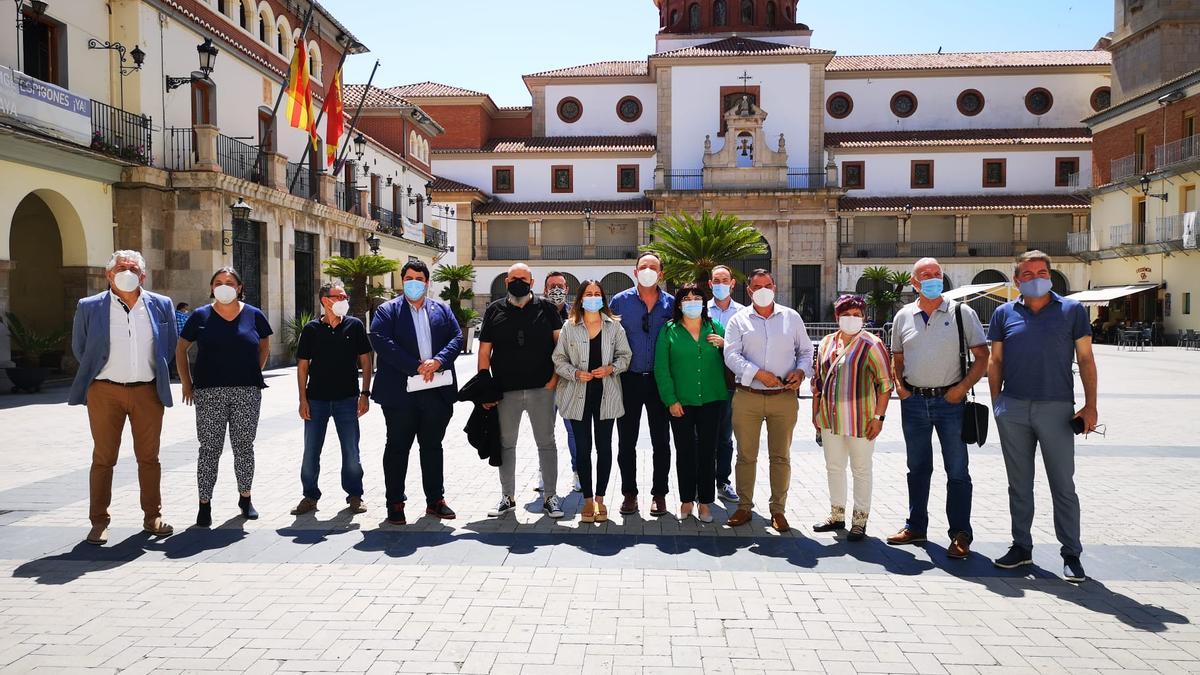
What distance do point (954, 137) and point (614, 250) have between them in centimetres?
1995

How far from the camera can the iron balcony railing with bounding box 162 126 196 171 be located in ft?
61.2

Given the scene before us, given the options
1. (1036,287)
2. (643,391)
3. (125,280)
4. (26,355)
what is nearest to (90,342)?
(125,280)

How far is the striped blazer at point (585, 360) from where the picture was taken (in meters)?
6.20

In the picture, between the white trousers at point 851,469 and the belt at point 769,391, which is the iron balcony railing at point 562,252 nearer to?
the belt at point 769,391

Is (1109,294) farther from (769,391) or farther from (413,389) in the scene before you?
(413,389)

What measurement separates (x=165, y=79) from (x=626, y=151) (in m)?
31.5

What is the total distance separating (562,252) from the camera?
47.2m

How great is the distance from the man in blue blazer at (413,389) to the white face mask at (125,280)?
162cm

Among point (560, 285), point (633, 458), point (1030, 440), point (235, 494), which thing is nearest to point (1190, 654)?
point (1030, 440)

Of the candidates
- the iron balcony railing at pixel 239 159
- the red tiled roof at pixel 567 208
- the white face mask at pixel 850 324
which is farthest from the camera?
the red tiled roof at pixel 567 208

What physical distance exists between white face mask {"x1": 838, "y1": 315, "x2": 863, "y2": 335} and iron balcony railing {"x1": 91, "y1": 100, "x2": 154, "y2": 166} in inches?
613

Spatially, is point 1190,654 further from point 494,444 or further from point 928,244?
point 928,244

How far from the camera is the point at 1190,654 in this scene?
3836 mm

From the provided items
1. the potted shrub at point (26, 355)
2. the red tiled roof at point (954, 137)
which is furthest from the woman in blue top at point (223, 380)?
the red tiled roof at point (954, 137)
